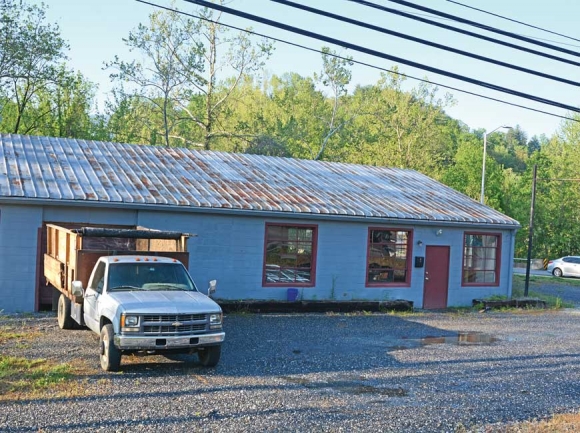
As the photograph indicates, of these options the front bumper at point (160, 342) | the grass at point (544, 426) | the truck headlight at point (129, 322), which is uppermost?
the truck headlight at point (129, 322)

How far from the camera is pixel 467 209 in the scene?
2406 centimetres

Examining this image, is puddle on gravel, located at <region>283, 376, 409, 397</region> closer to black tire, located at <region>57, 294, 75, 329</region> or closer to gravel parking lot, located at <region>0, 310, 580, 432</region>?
gravel parking lot, located at <region>0, 310, 580, 432</region>

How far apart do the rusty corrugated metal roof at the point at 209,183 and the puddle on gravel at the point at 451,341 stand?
5721 mm

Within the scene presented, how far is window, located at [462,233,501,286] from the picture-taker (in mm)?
23422

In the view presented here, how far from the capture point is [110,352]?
1036cm

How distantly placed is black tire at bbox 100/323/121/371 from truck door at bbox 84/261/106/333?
2.91 ft

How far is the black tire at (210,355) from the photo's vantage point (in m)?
11.0

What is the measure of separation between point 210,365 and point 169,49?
34.1m

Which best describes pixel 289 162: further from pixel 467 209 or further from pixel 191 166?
pixel 467 209

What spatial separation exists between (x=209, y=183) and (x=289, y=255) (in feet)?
11.0

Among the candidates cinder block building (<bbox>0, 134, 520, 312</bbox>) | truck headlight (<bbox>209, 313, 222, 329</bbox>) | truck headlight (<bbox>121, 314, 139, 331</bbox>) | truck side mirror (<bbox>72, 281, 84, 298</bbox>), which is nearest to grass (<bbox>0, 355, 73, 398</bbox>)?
truck headlight (<bbox>121, 314, 139, 331</bbox>)

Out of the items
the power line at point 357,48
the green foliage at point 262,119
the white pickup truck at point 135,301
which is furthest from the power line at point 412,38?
the green foliage at point 262,119

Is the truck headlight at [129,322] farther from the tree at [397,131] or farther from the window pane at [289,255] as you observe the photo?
the tree at [397,131]

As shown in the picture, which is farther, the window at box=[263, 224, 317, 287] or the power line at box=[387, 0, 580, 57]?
the window at box=[263, 224, 317, 287]
